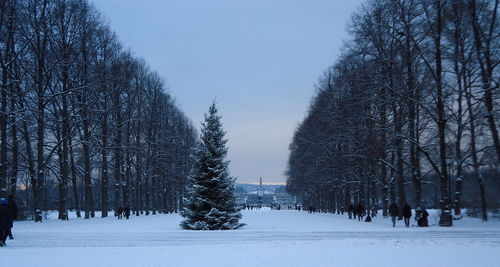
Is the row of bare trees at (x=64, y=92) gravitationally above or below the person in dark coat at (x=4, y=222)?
above

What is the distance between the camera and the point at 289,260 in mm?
13172

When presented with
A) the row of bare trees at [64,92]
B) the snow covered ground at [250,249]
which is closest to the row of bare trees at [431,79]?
the snow covered ground at [250,249]

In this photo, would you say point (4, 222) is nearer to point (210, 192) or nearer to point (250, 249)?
point (250, 249)

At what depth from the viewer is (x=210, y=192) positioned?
82.8 ft

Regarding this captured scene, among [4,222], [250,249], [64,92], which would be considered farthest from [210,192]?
[64,92]

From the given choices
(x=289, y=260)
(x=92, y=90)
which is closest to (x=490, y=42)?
(x=289, y=260)

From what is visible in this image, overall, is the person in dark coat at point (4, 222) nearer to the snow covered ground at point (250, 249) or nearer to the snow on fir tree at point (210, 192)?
the snow covered ground at point (250, 249)

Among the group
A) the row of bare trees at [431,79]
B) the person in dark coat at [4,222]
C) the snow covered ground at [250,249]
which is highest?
the row of bare trees at [431,79]

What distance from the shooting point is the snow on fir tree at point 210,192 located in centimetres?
2472

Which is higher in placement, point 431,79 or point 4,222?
point 431,79

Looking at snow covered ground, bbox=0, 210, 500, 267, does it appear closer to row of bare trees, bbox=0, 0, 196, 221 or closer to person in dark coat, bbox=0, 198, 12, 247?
person in dark coat, bbox=0, 198, 12, 247

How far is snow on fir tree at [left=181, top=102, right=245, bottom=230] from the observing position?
24719 millimetres

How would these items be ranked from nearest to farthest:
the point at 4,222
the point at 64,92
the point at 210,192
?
the point at 4,222 → the point at 210,192 → the point at 64,92

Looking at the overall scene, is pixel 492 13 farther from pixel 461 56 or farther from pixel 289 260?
pixel 289 260
